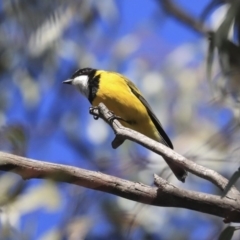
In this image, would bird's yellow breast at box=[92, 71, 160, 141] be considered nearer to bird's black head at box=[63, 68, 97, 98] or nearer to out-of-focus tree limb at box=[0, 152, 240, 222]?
bird's black head at box=[63, 68, 97, 98]

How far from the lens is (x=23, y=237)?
5.89ft

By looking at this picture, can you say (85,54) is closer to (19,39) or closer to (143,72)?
(143,72)

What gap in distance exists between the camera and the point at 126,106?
2.98 m

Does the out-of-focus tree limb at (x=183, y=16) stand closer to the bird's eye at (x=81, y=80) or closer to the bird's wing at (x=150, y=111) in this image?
the bird's wing at (x=150, y=111)

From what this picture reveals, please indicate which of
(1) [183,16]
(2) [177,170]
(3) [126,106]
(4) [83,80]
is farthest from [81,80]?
(2) [177,170]

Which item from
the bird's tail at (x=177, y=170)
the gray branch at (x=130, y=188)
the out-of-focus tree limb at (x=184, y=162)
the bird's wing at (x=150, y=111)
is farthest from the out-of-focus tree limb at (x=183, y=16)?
the gray branch at (x=130, y=188)

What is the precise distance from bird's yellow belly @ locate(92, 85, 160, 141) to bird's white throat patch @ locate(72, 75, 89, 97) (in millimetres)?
62

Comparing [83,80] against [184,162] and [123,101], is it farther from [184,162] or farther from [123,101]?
[184,162]

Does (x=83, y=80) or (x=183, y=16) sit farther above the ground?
(x=183, y=16)

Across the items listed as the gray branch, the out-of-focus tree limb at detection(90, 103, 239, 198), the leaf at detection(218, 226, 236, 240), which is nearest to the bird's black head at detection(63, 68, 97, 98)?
the out-of-focus tree limb at detection(90, 103, 239, 198)

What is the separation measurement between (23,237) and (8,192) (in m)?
0.15

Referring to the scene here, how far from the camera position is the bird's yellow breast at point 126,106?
2955mm

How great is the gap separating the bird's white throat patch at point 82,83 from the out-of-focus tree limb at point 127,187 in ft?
3.90

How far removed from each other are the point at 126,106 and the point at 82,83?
22 cm
